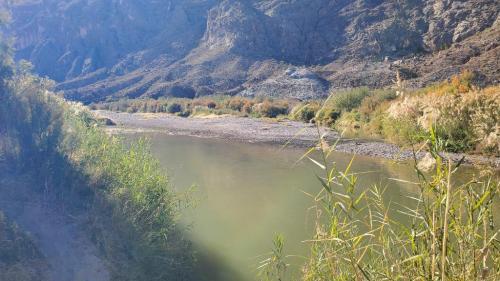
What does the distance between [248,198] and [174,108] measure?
1477 inches

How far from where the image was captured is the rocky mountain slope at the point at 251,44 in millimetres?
50250

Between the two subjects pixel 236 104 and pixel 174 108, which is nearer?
pixel 236 104

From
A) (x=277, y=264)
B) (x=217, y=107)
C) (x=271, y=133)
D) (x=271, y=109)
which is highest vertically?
(x=217, y=107)

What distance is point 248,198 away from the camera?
11.2 m

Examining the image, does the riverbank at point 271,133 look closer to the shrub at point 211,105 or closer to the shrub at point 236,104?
the shrub at point 236,104

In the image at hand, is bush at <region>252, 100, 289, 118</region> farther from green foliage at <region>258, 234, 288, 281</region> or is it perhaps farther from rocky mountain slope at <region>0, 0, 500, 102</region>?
green foliage at <region>258, 234, 288, 281</region>

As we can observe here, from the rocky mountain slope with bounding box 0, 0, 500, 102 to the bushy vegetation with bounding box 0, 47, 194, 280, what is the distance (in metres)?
32.0

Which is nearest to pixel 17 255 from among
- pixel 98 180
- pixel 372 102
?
pixel 98 180

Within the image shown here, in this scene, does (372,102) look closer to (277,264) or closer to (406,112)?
(277,264)

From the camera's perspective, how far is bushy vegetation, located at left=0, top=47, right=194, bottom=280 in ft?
19.3

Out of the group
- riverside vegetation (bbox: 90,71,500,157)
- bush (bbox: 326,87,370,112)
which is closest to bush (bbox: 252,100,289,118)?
riverside vegetation (bbox: 90,71,500,157)

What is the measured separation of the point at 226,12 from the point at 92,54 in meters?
27.4

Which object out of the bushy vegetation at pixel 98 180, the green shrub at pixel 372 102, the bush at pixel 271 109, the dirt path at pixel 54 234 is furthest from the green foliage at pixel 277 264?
the bush at pixel 271 109

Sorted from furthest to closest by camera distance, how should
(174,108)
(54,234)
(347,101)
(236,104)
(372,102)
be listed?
(174,108) < (236,104) < (347,101) < (372,102) < (54,234)
